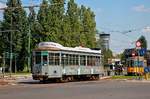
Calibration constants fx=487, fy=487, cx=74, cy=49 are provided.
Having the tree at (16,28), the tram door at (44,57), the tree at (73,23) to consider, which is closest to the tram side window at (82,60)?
the tram door at (44,57)

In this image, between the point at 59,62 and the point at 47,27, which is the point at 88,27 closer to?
the point at 47,27

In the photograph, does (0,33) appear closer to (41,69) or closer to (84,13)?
(84,13)

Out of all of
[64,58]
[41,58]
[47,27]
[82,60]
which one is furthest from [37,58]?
[47,27]

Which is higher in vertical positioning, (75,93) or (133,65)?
(133,65)

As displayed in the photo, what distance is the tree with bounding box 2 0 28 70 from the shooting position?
8288 centimetres

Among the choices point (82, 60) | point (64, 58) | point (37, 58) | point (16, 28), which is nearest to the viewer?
point (37, 58)

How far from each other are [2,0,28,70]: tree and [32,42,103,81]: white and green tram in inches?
1518

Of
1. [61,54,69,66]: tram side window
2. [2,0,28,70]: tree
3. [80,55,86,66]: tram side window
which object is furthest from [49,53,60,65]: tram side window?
[2,0,28,70]: tree

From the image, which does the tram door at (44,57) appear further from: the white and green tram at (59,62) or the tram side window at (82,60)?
the tram side window at (82,60)

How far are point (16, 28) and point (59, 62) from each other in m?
43.6

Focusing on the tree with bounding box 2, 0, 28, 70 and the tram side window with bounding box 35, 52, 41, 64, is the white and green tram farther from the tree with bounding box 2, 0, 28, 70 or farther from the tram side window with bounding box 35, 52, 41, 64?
the tree with bounding box 2, 0, 28, 70

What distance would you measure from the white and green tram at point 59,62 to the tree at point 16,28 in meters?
38.6

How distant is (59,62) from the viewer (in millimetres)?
40594

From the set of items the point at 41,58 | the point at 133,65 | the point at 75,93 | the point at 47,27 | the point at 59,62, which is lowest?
the point at 75,93
